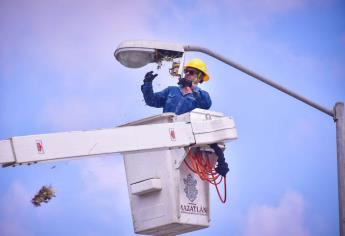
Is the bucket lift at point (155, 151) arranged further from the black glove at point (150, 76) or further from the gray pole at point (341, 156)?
the gray pole at point (341, 156)

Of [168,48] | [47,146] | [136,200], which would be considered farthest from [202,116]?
[47,146]

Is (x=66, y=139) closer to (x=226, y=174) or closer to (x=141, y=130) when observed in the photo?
(x=141, y=130)

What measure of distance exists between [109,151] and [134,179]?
2626 millimetres

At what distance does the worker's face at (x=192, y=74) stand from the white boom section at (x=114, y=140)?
2411 millimetres

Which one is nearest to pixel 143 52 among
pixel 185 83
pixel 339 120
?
pixel 185 83

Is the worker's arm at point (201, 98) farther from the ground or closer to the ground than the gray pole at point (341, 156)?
farther from the ground

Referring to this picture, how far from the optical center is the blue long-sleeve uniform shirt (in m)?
12.6

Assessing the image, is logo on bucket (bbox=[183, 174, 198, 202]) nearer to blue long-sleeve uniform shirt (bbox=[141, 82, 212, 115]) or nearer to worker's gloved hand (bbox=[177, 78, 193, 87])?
blue long-sleeve uniform shirt (bbox=[141, 82, 212, 115])

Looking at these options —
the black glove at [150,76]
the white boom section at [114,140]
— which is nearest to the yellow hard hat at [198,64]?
the black glove at [150,76]

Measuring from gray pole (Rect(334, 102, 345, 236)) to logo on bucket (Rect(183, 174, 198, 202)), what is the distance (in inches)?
72.0

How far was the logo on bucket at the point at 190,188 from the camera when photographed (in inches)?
468

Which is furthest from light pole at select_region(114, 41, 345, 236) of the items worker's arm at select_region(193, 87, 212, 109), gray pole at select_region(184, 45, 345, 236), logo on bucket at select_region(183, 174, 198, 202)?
logo on bucket at select_region(183, 174, 198, 202)

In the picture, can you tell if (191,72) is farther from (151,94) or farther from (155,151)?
(155,151)

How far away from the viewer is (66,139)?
916cm
